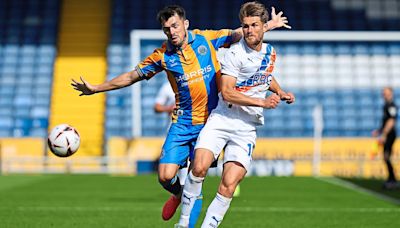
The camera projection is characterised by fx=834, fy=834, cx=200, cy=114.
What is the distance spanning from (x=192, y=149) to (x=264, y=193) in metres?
6.22

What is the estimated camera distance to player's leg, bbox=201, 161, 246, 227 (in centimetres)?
650

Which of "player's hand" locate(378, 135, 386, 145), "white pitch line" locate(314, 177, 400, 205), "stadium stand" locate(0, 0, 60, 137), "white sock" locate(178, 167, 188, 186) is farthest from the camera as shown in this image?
"stadium stand" locate(0, 0, 60, 137)

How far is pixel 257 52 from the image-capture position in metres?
6.78

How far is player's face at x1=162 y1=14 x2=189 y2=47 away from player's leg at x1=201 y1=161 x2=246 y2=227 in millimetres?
1250

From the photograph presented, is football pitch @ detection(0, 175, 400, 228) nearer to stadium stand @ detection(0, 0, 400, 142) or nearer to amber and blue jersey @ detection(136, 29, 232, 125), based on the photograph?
amber and blue jersey @ detection(136, 29, 232, 125)

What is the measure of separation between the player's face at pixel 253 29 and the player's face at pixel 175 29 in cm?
67

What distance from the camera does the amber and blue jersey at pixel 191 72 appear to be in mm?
7234

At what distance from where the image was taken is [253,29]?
6.59 metres

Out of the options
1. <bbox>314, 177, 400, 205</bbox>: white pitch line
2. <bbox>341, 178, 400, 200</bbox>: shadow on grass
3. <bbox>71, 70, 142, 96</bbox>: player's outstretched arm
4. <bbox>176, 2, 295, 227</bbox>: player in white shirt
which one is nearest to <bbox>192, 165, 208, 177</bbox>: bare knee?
<bbox>176, 2, 295, 227</bbox>: player in white shirt

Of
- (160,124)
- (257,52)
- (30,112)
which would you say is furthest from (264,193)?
(30,112)

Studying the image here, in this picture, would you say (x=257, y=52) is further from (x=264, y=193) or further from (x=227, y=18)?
(x=227, y=18)

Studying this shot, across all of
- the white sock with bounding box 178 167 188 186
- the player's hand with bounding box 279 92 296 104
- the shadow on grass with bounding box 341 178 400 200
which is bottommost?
the shadow on grass with bounding box 341 178 400 200

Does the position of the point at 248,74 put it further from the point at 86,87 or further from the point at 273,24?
the point at 86,87

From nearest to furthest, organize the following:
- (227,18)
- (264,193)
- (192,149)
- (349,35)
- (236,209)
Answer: (192,149) < (236,209) < (264,193) < (349,35) < (227,18)
